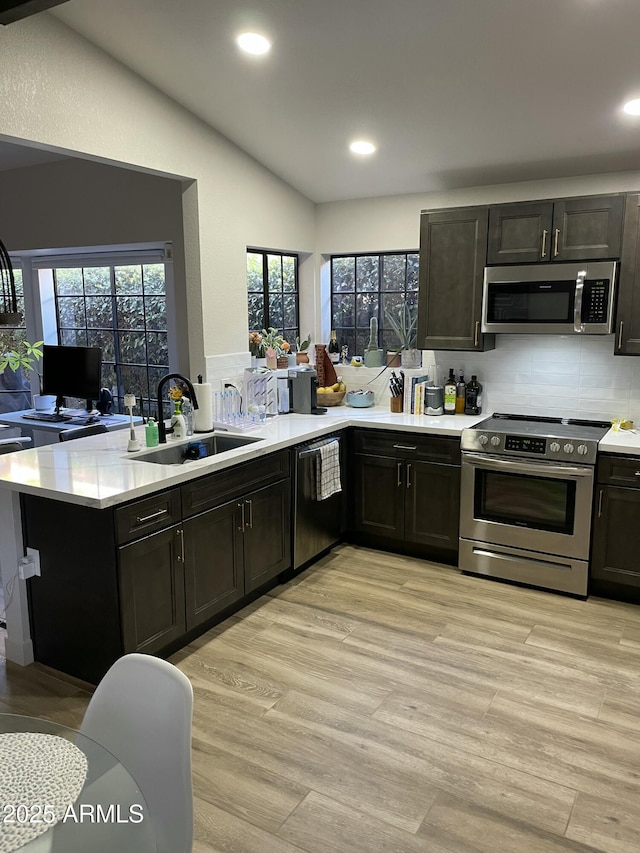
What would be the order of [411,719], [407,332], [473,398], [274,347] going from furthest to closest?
1. [407,332]
2. [274,347]
3. [473,398]
4. [411,719]

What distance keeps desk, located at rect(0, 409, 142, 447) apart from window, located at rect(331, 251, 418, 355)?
1815 mm

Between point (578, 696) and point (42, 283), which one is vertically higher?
point (42, 283)

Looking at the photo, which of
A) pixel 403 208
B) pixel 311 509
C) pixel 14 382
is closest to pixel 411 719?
pixel 311 509

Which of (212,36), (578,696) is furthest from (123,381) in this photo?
(578,696)

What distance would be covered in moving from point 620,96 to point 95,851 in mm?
3622

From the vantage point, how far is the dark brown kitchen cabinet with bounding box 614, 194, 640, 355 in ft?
12.1

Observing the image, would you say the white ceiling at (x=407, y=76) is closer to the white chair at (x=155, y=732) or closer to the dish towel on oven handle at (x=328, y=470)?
the dish towel on oven handle at (x=328, y=470)

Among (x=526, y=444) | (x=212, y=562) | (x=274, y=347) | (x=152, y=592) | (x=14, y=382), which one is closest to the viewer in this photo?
(x=152, y=592)

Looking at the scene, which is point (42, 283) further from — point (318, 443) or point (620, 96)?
point (620, 96)

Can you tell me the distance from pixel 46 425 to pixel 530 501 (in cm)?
380

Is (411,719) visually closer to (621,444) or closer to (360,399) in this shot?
(621,444)

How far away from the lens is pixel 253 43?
3031 mm

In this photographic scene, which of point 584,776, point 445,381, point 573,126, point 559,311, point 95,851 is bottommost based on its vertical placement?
point 584,776

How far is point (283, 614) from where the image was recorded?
3.63 m
